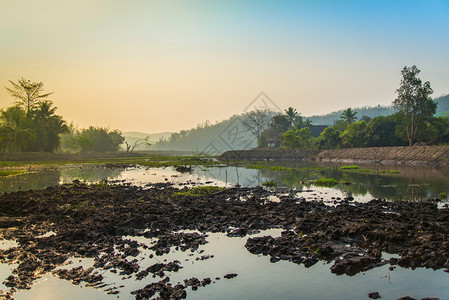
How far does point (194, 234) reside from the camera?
10.1 meters

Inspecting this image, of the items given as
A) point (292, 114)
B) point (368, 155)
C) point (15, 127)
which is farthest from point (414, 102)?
point (15, 127)

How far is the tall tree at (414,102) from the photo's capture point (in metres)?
50.3

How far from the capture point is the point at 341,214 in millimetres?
11844

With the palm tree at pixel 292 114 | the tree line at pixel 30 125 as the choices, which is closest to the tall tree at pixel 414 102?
the palm tree at pixel 292 114

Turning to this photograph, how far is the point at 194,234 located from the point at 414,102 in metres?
51.7

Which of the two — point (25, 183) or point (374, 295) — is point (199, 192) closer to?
point (374, 295)

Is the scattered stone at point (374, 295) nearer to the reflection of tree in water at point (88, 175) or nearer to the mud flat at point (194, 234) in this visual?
the mud flat at point (194, 234)

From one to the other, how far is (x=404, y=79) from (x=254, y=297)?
54.6m

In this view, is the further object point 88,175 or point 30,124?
point 30,124

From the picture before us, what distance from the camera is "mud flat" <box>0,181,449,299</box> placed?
735cm

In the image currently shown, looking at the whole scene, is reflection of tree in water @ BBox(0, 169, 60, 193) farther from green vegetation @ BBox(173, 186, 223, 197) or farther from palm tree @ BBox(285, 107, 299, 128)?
palm tree @ BBox(285, 107, 299, 128)

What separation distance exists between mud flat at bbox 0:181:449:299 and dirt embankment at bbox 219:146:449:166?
31417mm

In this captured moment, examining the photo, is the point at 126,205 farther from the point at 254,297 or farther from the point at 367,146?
the point at 367,146

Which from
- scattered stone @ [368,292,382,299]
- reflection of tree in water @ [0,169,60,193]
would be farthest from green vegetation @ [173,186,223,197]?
scattered stone @ [368,292,382,299]
